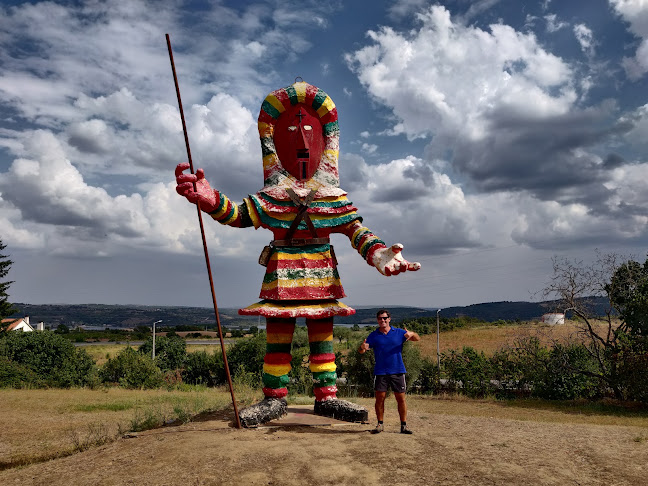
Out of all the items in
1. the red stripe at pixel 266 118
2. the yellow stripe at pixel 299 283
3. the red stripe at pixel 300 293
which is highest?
the red stripe at pixel 266 118

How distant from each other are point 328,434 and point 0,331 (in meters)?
30.2

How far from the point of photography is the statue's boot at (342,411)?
562 centimetres

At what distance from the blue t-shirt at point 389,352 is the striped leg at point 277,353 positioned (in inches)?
43.7

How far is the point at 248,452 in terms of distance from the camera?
4.32 meters

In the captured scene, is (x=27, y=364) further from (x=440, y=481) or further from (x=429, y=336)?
(x=429, y=336)

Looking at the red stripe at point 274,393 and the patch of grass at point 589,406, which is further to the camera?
the patch of grass at point 589,406

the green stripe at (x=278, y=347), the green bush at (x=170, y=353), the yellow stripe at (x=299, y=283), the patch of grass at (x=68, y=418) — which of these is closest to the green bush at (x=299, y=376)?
the patch of grass at (x=68, y=418)

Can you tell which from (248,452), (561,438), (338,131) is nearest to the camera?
(248,452)

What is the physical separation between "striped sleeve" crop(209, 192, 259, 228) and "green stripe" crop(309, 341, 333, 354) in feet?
5.21

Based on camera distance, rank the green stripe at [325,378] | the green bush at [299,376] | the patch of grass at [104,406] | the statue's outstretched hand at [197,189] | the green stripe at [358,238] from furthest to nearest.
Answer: the green bush at [299,376] → the patch of grass at [104,406] → the green stripe at [325,378] → the green stripe at [358,238] → the statue's outstretched hand at [197,189]

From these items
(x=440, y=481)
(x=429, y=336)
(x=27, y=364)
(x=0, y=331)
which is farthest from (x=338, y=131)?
(x=429, y=336)

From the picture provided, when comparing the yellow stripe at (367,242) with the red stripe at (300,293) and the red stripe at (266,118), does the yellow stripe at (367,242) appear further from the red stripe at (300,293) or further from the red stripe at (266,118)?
the red stripe at (266,118)


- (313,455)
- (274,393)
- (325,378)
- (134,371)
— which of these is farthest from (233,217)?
(134,371)

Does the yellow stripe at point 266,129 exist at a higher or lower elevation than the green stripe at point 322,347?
higher
